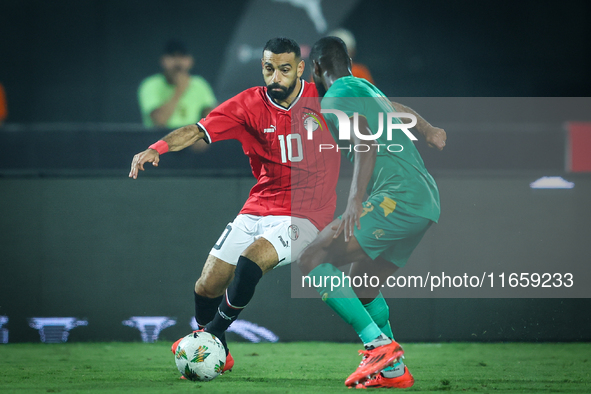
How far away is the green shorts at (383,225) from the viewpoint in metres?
3.73

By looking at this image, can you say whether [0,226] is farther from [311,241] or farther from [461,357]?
[461,357]

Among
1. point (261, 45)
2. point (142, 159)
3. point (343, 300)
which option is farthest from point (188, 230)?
point (261, 45)

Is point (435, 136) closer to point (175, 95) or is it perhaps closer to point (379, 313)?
point (379, 313)

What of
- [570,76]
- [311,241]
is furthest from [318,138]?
[570,76]

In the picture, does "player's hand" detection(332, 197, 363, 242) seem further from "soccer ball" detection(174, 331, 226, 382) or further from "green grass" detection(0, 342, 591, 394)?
"soccer ball" detection(174, 331, 226, 382)

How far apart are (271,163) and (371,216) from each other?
91 cm

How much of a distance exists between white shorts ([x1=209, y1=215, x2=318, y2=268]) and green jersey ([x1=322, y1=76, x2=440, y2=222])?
52 cm

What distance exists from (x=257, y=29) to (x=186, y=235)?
4.17 m

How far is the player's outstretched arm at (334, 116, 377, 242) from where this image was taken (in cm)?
372

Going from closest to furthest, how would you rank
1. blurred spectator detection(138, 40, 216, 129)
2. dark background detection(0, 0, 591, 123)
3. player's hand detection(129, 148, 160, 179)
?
player's hand detection(129, 148, 160, 179), blurred spectator detection(138, 40, 216, 129), dark background detection(0, 0, 591, 123)

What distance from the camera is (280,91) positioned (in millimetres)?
4340

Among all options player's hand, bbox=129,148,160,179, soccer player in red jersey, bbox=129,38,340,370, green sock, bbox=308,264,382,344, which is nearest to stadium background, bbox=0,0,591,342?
soccer player in red jersey, bbox=129,38,340,370

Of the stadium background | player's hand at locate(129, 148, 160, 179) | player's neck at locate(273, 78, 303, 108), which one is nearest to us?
player's hand at locate(129, 148, 160, 179)

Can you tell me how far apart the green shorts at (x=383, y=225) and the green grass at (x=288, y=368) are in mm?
763
